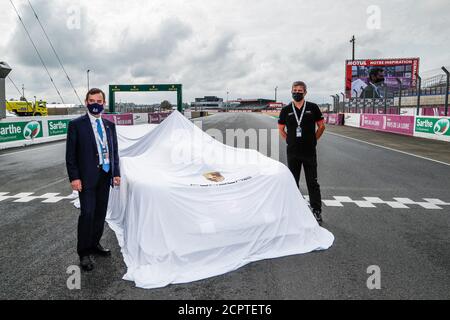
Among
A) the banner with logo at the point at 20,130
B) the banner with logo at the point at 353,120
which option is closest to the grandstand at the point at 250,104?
the banner with logo at the point at 353,120

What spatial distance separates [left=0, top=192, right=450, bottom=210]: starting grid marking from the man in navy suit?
8.79 feet

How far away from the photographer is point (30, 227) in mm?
4773

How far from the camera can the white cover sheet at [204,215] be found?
11.0ft

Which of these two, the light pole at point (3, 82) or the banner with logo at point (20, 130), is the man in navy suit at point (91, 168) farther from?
the light pole at point (3, 82)

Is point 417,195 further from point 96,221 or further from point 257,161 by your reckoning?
point 96,221

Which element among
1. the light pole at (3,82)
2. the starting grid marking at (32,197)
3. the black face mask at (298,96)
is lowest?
the starting grid marking at (32,197)

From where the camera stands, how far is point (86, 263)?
3.48 meters

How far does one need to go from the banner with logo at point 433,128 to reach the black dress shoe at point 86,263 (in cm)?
1818

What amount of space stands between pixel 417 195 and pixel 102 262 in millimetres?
5704

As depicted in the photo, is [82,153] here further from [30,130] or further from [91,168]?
[30,130]

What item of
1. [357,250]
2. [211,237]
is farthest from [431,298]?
[211,237]

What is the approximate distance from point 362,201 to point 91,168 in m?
4.57

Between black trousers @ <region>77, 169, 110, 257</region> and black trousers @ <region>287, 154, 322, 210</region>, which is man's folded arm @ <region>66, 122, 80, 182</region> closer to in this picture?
black trousers @ <region>77, 169, 110, 257</region>
